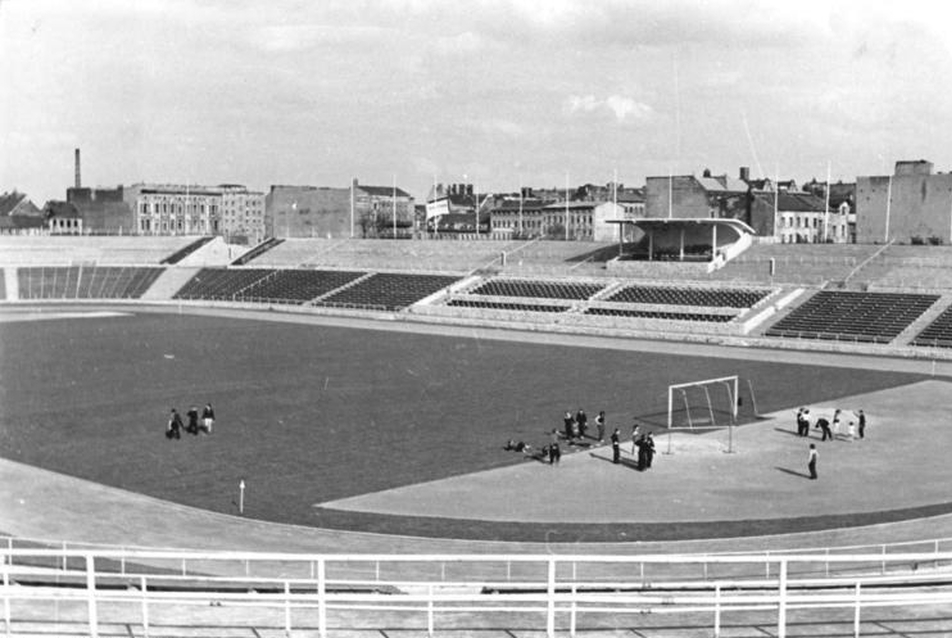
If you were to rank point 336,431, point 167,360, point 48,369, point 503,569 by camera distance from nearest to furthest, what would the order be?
point 503,569 → point 336,431 → point 48,369 → point 167,360

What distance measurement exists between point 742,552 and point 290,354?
3959 centimetres

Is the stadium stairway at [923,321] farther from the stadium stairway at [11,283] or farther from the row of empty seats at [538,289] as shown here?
the stadium stairway at [11,283]

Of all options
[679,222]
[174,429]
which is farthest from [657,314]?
[174,429]

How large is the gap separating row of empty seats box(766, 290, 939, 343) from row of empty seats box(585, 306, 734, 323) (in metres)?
4.07

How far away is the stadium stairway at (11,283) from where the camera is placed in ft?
327

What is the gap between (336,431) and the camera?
3644 centimetres

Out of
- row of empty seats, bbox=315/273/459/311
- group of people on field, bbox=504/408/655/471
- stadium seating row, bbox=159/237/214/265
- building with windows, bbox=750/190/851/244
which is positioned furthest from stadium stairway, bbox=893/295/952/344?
stadium seating row, bbox=159/237/214/265

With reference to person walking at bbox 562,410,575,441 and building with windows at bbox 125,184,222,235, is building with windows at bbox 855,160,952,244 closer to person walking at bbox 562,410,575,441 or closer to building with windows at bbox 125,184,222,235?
person walking at bbox 562,410,575,441

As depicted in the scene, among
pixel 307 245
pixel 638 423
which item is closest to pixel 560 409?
pixel 638 423

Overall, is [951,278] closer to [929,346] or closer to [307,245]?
[929,346]

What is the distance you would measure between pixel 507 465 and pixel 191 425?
11441mm

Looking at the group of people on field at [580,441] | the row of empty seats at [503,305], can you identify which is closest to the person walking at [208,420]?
the group of people on field at [580,441]

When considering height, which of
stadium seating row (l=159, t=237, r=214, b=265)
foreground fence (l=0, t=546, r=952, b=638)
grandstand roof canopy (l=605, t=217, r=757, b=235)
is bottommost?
foreground fence (l=0, t=546, r=952, b=638)

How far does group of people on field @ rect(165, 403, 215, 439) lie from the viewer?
3550cm
